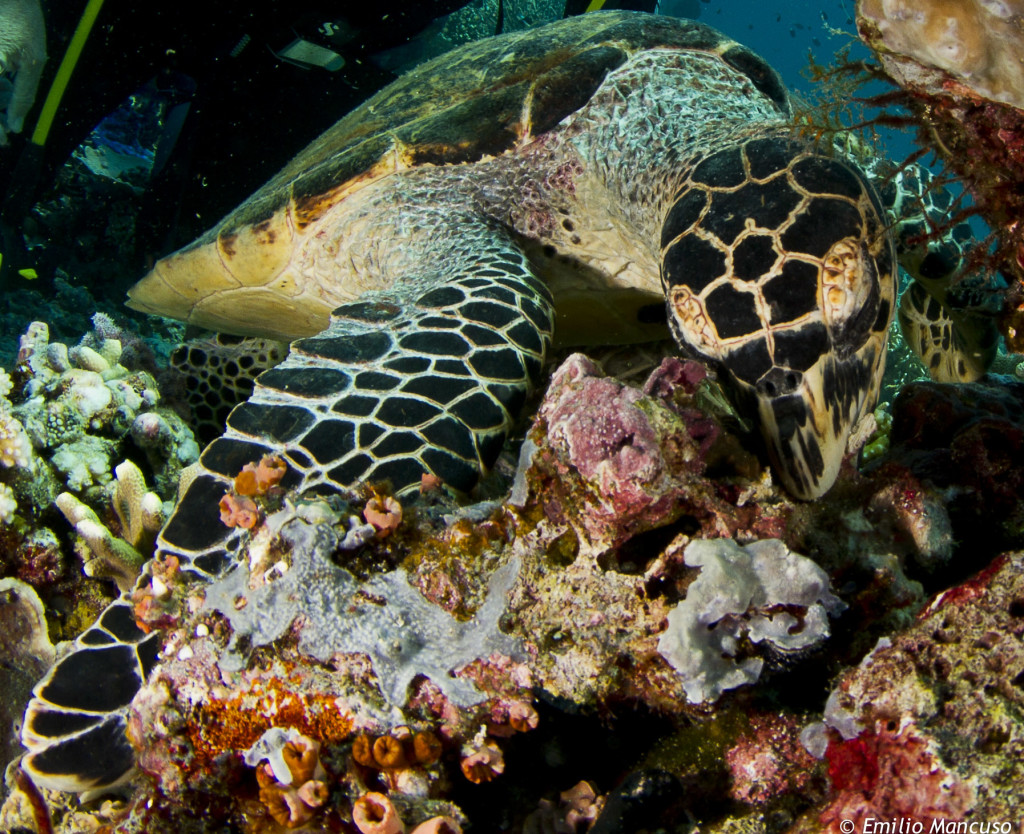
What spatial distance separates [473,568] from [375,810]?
38 cm

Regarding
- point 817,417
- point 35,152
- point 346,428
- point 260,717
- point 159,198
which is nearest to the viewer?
point 260,717

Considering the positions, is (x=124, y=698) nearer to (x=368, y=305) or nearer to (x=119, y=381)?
(x=368, y=305)

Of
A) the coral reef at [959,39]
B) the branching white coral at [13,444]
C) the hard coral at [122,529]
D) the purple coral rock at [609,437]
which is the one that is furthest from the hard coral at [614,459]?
the branching white coral at [13,444]

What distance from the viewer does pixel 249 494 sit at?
1.17 meters

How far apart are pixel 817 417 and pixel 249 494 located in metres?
1.19

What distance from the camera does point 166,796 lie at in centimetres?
102

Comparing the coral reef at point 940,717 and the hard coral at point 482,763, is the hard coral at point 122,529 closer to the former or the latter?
the hard coral at point 482,763

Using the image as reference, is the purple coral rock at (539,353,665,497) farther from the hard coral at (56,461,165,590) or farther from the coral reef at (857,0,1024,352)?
the hard coral at (56,461,165,590)

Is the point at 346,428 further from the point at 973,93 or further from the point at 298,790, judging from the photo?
the point at 973,93

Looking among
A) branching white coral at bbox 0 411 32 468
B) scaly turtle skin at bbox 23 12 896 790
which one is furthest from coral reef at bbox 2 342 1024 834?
branching white coral at bbox 0 411 32 468

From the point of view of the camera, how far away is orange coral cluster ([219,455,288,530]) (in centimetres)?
110

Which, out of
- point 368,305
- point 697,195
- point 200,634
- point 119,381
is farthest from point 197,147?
point 200,634

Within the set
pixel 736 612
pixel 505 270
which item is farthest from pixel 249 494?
pixel 505 270

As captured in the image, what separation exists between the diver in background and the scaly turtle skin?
2127 mm
